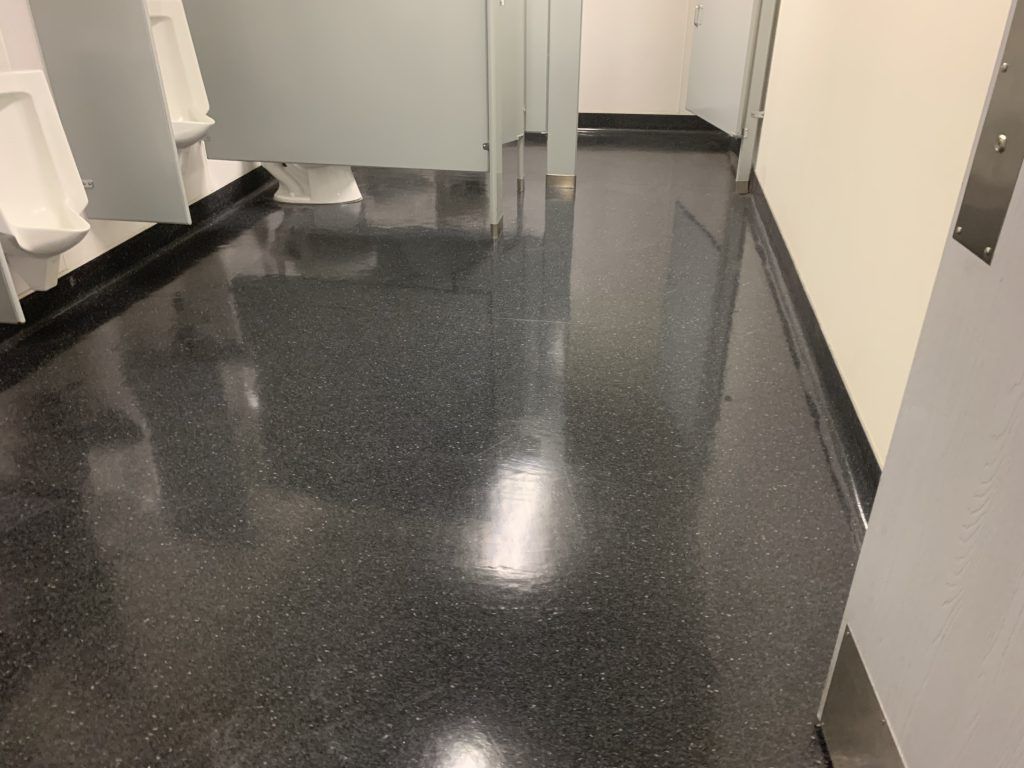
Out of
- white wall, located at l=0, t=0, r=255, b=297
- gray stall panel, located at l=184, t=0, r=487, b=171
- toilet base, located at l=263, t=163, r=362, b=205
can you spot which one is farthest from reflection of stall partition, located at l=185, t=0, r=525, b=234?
toilet base, located at l=263, t=163, r=362, b=205

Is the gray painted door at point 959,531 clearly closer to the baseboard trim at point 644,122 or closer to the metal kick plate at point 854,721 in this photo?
the metal kick plate at point 854,721

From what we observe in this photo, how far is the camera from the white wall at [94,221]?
2164mm

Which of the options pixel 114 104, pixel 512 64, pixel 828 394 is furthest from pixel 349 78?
pixel 828 394

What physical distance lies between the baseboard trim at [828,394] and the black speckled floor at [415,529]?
5 centimetres

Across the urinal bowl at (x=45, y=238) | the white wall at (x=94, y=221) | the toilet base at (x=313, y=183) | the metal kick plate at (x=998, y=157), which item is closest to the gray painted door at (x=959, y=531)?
the metal kick plate at (x=998, y=157)

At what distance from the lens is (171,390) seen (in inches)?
76.1

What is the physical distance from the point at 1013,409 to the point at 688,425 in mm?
1164

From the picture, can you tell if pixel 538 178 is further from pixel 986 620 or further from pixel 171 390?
pixel 986 620

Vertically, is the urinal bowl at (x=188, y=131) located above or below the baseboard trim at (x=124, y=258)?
above

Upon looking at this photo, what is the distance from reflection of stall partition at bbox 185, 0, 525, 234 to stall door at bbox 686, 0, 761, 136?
118cm

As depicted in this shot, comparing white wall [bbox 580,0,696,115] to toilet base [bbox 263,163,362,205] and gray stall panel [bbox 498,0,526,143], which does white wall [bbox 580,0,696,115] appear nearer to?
gray stall panel [bbox 498,0,526,143]

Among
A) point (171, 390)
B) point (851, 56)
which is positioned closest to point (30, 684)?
point (171, 390)

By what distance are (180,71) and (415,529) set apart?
2.44 metres

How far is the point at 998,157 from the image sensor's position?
0.65 meters
